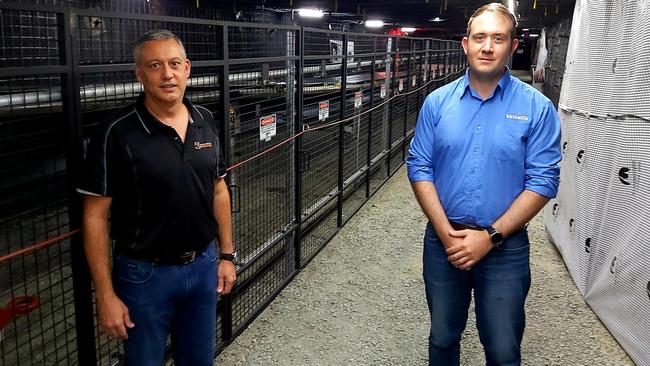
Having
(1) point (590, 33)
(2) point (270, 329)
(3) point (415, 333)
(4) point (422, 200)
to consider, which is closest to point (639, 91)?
(1) point (590, 33)

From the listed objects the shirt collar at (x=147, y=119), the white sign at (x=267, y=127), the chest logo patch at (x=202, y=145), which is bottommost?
the white sign at (x=267, y=127)

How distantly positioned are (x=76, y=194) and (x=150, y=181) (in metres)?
0.38

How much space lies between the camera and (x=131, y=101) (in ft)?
11.7

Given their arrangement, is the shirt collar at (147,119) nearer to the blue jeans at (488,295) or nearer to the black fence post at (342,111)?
the blue jeans at (488,295)

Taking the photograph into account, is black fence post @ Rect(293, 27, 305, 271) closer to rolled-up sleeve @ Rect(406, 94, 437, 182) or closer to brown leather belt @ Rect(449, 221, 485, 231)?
rolled-up sleeve @ Rect(406, 94, 437, 182)

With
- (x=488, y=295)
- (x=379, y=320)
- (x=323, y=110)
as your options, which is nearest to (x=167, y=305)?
(x=488, y=295)

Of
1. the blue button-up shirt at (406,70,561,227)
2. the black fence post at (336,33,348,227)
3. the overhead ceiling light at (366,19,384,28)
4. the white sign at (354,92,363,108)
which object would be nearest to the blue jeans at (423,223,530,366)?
the blue button-up shirt at (406,70,561,227)

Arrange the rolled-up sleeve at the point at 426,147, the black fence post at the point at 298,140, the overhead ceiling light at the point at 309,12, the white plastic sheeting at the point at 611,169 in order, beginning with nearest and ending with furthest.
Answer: the rolled-up sleeve at the point at 426,147 → the white plastic sheeting at the point at 611,169 → the black fence post at the point at 298,140 → the overhead ceiling light at the point at 309,12

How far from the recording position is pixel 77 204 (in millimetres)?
2098

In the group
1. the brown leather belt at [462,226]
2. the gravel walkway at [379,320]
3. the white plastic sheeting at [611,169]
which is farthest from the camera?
the gravel walkway at [379,320]

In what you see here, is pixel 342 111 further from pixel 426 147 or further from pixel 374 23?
pixel 374 23

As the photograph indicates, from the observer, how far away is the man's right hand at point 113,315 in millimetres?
1968

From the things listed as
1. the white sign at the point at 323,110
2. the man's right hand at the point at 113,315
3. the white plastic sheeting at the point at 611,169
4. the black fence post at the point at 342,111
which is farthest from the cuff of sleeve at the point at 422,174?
the black fence post at the point at 342,111

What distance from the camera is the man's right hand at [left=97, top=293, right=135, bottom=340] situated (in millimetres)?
1968
